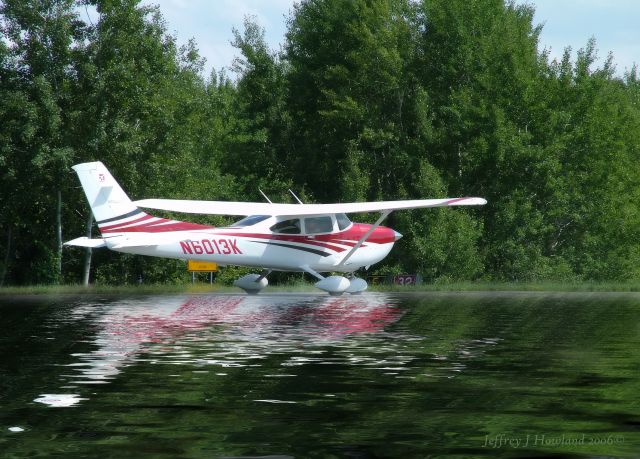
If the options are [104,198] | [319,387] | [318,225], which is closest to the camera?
[319,387]

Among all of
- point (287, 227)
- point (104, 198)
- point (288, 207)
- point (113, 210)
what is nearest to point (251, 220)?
point (287, 227)

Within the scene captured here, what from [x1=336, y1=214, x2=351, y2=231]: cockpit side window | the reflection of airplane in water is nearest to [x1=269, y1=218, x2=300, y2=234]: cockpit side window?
[x1=336, y1=214, x2=351, y2=231]: cockpit side window

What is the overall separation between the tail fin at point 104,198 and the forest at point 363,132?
1039 centimetres

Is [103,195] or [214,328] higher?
[103,195]

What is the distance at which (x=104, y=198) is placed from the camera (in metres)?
29.2

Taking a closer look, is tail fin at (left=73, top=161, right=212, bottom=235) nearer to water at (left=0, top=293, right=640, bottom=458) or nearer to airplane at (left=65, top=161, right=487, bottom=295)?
airplane at (left=65, top=161, right=487, bottom=295)

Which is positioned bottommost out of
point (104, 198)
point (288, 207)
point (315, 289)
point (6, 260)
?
point (315, 289)

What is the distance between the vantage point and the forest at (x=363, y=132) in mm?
41031

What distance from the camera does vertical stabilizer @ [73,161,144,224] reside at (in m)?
29.0

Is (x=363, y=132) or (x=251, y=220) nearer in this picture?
(x=251, y=220)

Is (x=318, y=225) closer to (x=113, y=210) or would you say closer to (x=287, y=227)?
(x=287, y=227)

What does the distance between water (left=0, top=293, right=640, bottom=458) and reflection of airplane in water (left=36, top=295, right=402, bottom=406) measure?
6 cm

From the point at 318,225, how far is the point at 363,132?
19435 millimetres

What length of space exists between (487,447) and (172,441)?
2124 millimetres
